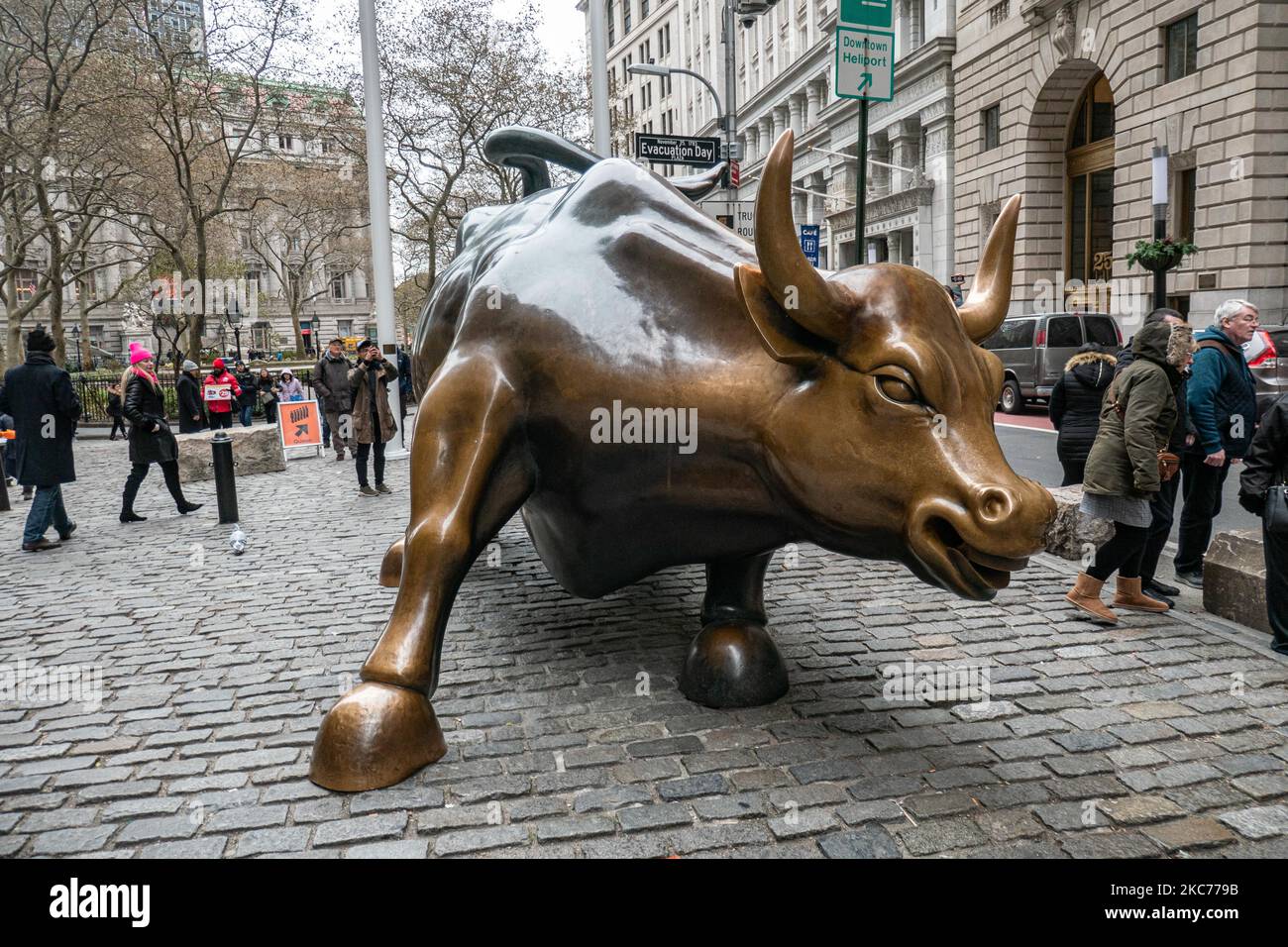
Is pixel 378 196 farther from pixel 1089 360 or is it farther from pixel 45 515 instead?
pixel 1089 360

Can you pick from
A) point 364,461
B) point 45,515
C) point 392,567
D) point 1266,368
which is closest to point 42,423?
point 45,515

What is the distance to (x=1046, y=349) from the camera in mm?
19938

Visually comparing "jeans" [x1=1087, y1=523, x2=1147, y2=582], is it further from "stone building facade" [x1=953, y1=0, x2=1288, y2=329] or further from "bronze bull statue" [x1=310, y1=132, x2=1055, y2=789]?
"stone building facade" [x1=953, y1=0, x2=1288, y2=329]

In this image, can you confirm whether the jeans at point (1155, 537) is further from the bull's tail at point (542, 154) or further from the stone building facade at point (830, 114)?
the stone building facade at point (830, 114)

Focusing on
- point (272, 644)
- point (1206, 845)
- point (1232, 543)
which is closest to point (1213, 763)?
point (1206, 845)

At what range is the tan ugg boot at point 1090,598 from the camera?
17.6 ft

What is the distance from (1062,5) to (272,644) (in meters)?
29.8

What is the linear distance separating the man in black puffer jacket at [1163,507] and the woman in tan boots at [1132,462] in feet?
0.52

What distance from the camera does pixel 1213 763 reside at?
11.3 ft

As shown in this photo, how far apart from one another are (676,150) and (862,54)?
21.2 feet

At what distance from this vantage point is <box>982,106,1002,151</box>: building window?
31.0 m

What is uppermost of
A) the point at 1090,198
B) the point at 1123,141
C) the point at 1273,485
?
the point at 1123,141
